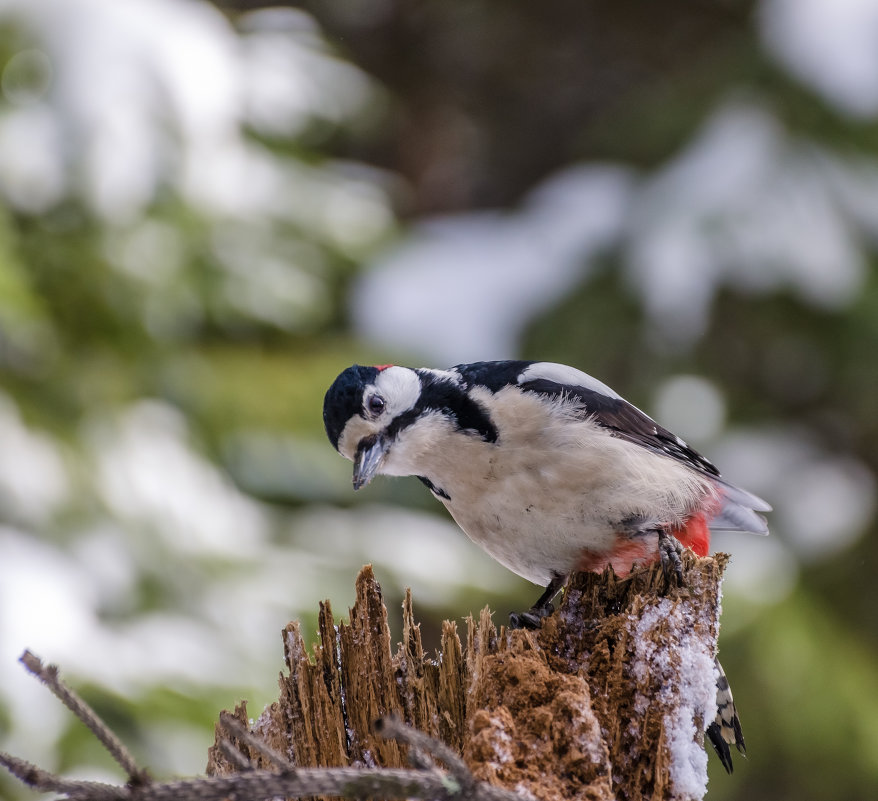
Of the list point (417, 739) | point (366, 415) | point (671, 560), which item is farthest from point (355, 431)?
point (417, 739)

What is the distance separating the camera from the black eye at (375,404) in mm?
2439

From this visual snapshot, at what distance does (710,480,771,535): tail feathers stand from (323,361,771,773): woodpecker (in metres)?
0.04

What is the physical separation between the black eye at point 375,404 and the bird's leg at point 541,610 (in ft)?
1.71

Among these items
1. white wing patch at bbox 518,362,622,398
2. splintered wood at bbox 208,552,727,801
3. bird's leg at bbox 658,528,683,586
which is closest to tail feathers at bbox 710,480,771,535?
white wing patch at bbox 518,362,622,398

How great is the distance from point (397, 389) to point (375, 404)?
0.09 meters

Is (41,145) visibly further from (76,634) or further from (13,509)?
(76,634)

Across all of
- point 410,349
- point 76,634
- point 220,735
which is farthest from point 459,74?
point 220,735

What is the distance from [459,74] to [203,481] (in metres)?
5.33

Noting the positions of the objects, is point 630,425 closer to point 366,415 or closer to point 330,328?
point 366,415

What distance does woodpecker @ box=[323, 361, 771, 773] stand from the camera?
2393 millimetres

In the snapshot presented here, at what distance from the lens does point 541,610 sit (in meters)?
2.52

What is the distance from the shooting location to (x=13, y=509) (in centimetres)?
468

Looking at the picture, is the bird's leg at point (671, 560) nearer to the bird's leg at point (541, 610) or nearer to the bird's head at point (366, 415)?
the bird's leg at point (541, 610)

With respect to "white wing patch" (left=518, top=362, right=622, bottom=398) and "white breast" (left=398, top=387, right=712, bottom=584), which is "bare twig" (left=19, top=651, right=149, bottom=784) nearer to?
"white breast" (left=398, top=387, right=712, bottom=584)
